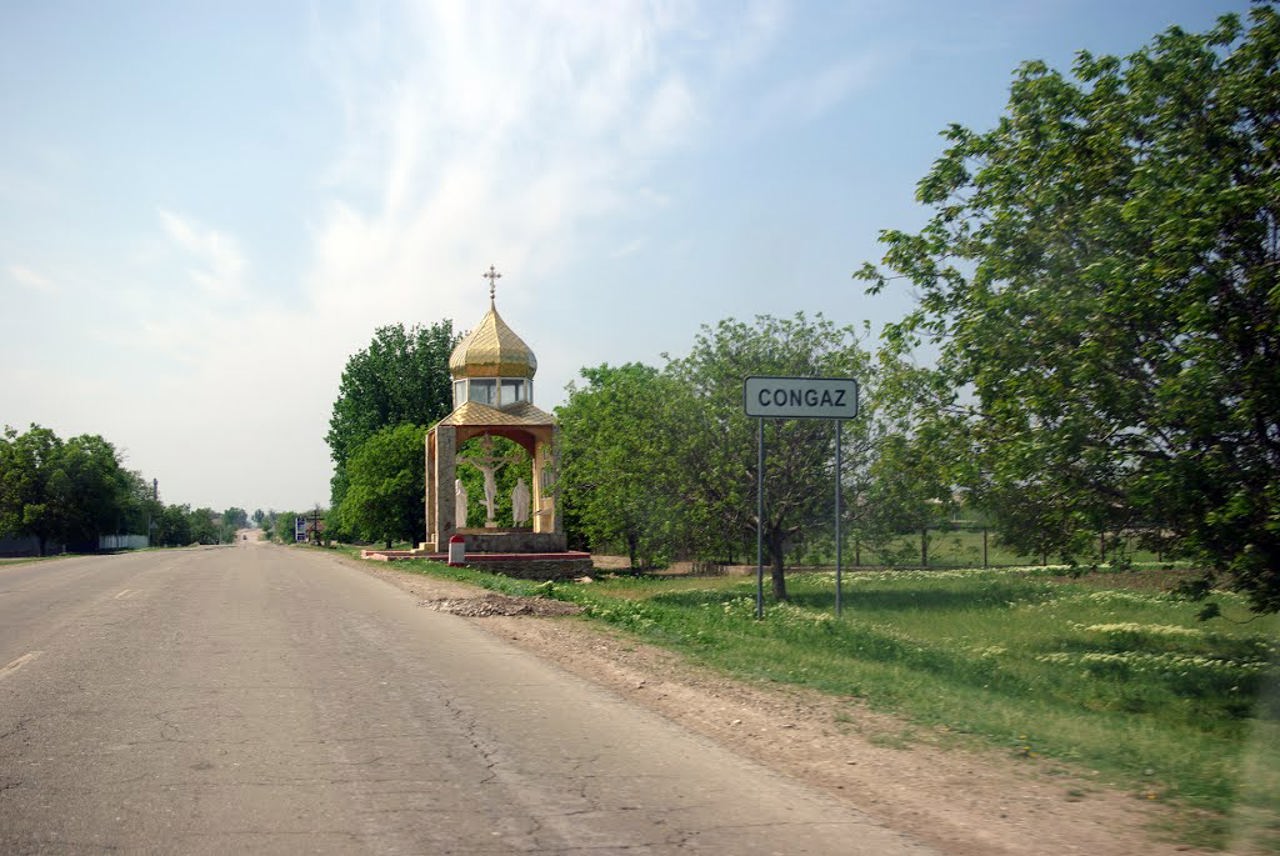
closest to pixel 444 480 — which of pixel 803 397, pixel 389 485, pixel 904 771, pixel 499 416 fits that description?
pixel 499 416

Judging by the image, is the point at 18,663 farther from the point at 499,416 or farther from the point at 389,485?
the point at 389,485

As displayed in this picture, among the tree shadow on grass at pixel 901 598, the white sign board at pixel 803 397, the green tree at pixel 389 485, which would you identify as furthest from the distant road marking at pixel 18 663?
the green tree at pixel 389 485

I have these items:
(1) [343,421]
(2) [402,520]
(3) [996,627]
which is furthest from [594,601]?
(1) [343,421]

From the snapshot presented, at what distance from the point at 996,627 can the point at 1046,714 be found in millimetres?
10419

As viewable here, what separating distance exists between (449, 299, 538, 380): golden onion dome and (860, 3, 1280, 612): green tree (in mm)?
27602

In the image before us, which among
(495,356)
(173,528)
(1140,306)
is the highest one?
(495,356)

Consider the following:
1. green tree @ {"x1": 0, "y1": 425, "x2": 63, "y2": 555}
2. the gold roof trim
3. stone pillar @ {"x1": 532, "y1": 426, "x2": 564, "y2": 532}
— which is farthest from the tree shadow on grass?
green tree @ {"x1": 0, "y1": 425, "x2": 63, "y2": 555}

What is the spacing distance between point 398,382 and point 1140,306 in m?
67.6

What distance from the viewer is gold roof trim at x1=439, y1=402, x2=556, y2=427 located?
40.6 metres

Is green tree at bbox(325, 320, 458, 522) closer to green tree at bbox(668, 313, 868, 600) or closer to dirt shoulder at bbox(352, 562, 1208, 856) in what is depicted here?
green tree at bbox(668, 313, 868, 600)

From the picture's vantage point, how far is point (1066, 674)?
13.6 meters

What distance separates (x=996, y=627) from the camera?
19.7 m

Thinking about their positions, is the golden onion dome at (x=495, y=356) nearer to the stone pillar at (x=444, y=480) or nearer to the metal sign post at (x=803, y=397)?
the stone pillar at (x=444, y=480)

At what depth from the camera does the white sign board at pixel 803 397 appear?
15398 mm
